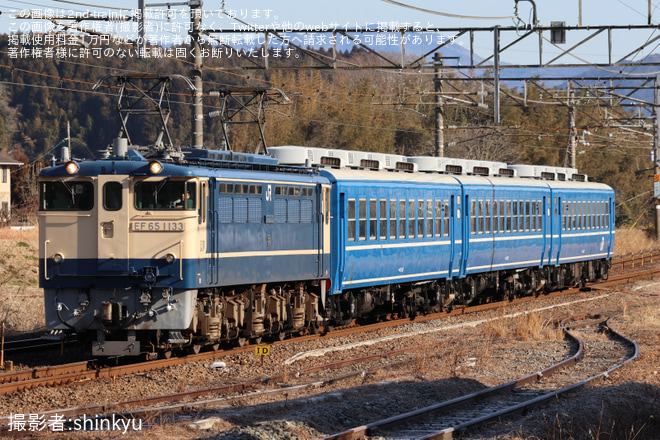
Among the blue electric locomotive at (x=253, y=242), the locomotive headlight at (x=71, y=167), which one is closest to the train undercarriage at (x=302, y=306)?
the blue electric locomotive at (x=253, y=242)

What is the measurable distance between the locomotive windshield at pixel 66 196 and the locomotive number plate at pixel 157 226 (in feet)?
2.89

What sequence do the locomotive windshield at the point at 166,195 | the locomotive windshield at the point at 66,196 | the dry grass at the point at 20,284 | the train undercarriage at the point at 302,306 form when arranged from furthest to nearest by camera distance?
the dry grass at the point at 20,284, the train undercarriage at the point at 302,306, the locomotive windshield at the point at 66,196, the locomotive windshield at the point at 166,195

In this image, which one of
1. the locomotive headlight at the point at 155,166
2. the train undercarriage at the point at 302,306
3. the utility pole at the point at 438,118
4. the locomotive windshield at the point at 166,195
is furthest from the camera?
the utility pole at the point at 438,118

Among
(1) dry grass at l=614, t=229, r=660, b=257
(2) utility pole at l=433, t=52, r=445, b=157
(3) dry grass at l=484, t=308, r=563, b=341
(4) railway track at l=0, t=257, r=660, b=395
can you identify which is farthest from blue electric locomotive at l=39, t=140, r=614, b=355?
(1) dry grass at l=614, t=229, r=660, b=257

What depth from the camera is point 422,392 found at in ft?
45.4

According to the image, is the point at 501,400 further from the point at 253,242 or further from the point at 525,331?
the point at 525,331

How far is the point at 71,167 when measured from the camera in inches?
611

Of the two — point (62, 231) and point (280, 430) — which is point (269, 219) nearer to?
point (62, 231)

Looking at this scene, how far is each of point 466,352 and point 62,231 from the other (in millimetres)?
A: 7865

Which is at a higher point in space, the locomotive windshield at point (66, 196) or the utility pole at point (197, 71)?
the utility pole at point (197, 71)

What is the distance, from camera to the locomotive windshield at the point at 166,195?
15.4 meters

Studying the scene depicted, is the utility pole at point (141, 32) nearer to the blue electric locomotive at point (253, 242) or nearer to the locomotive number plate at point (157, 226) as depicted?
the blue electric locomotive at point (253, 242)

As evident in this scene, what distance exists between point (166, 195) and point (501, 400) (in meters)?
6.26

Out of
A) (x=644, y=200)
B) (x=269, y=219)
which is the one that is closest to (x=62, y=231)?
(x=269, y=219)
